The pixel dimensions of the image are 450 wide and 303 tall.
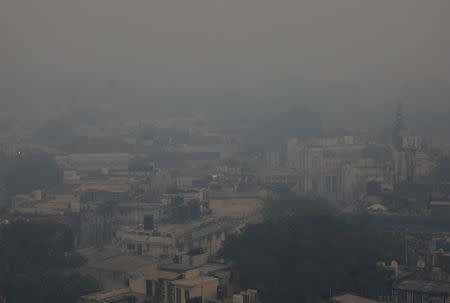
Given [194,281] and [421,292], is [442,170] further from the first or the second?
[194,281]

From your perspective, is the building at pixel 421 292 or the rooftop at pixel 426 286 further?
the rooftop at pixel 426 286

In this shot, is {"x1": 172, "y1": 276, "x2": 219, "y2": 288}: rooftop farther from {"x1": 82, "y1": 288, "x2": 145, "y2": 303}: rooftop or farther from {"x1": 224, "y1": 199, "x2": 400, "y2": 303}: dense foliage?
{"x1": 224, "y1": 199, "x2": 400, "y2": 303}: dense foliage

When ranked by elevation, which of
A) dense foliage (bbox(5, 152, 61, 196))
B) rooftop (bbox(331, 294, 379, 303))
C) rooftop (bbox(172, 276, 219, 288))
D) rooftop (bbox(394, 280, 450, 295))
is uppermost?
dense foliage (bbox(5, 152, 61, 196))

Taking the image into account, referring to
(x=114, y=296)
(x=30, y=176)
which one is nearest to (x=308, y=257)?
(x=114, y=296)

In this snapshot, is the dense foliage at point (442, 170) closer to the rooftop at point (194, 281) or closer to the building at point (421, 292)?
the building at point (421, 292)

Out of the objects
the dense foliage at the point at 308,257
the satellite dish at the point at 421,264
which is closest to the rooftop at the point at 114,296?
the dense foliage at the point at 308,257


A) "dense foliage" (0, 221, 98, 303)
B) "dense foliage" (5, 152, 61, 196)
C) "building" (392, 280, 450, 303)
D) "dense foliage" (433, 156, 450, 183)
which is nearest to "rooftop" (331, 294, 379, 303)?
"building" (392, 280, 450, 303)
